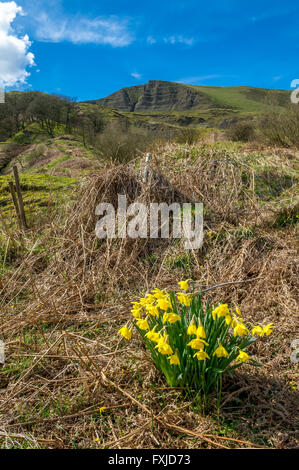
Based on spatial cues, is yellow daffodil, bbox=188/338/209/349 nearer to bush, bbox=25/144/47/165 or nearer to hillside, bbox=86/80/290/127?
bush, bbox=25/144/47/165

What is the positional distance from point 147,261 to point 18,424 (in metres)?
2.53

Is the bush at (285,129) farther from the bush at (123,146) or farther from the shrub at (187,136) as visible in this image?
the bush at (123,146)

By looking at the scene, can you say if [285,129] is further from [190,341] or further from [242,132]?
[190,341]

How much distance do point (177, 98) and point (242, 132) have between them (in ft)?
490

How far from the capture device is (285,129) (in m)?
7.45

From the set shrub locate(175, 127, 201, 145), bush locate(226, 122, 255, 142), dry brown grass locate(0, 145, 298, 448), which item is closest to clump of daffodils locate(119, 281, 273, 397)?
dry brown grass locate(0, 145, 298, 448)

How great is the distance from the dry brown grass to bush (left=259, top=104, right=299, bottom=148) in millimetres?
1577

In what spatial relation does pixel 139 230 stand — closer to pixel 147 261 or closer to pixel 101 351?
pixel 147 261

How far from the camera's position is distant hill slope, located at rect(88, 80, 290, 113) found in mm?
108375

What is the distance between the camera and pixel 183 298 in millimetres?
1654

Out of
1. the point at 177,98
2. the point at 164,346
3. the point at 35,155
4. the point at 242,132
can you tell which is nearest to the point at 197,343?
the point at 164,346

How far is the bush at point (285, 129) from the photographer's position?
23.9 ft
